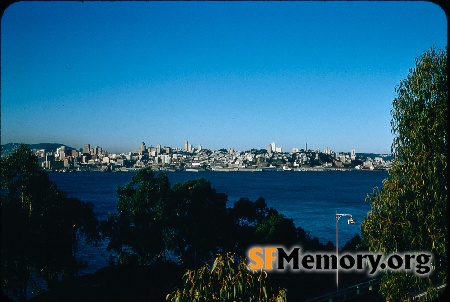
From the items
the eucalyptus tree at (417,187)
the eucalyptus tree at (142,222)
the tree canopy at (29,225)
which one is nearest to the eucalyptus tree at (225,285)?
the eucalyptus tree at (417,187)

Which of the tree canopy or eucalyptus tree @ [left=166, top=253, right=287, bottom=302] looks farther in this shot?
the tree canopy

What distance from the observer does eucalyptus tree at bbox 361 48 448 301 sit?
14.0ft

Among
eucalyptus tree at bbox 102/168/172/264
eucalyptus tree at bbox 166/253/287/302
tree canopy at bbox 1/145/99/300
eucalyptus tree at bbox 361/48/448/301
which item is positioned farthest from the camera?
eucalyptus tree at bbox 102/168/172/264

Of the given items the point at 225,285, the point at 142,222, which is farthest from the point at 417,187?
the point at 142,222

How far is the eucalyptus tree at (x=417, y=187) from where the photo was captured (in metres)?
4.27

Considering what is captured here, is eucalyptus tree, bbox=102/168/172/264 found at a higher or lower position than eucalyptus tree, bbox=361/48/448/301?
lower

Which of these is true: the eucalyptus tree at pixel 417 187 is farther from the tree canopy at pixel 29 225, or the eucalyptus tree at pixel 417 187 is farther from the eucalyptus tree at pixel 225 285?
the tree canopy at pixel 29 225

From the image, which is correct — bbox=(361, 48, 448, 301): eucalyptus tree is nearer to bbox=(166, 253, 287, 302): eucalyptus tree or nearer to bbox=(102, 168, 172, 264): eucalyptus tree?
bbox=(166, 253, 287, 302): eucalyptus tree

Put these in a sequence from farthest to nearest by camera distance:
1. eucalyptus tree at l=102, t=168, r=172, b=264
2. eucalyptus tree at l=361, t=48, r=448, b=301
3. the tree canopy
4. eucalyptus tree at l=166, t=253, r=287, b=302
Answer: eucalyptus tree at l=102, t=168, r=172, b=264 < the tree canopy < eucalyptus tree at l=361, t=48, r=448, b=301 < eucalyptus tree at l=166, t=253, r=287, b=302

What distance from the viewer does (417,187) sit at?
4.48 meters

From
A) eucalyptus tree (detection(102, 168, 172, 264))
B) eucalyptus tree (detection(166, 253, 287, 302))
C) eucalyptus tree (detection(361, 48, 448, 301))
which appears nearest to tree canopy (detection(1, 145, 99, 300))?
eucalyptus tree (detection(102, 168, 172, 264))

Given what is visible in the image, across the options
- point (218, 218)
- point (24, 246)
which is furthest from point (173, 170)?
point (24, 246)

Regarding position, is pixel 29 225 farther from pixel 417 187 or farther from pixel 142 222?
pixel 417 187

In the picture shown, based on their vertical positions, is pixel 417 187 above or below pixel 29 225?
above
